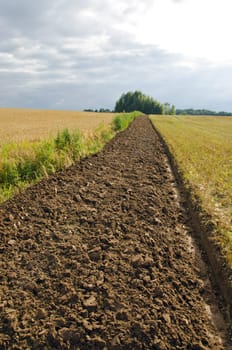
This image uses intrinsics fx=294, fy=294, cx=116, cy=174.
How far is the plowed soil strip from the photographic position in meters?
2.39

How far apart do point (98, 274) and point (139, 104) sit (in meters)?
93.9

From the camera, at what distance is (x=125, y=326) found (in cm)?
244

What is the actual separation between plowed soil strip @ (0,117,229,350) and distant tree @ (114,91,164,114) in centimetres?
8940

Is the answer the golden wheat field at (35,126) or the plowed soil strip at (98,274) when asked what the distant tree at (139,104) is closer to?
the golden wheat field at (35,126)

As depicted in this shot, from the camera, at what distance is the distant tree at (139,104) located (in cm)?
9300

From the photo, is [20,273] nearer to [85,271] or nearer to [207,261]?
[85,271]

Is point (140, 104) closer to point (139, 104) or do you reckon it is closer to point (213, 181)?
point (139, 104)

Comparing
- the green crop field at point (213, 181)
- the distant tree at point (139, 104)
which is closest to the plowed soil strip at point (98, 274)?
the green crop field at point (213, 181)

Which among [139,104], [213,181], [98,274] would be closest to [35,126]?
[213,181]

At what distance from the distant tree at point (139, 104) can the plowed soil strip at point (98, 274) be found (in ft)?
293

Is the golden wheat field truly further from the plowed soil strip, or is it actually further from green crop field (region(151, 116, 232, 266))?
the plowed soil strip

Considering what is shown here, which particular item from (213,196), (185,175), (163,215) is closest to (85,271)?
(163,215)

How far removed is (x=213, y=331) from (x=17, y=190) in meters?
4.04

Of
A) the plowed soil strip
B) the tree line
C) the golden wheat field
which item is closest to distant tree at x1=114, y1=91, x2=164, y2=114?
the tree line
